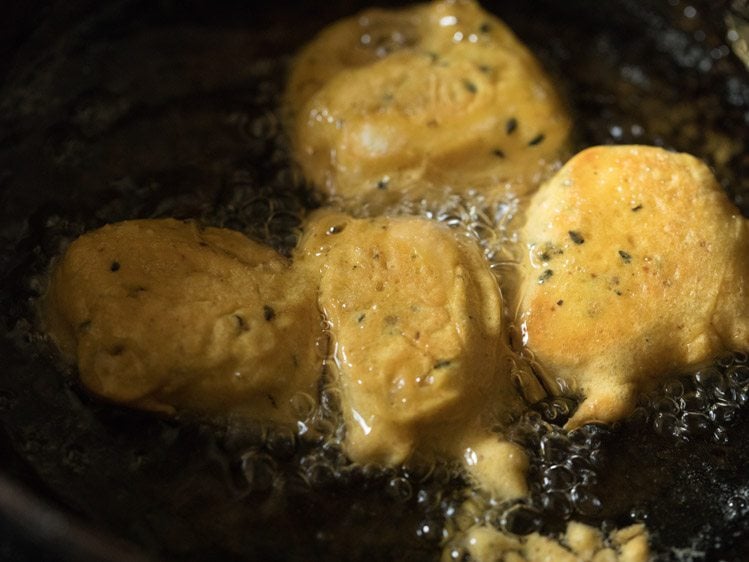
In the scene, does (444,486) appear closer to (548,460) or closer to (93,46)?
(548,460)

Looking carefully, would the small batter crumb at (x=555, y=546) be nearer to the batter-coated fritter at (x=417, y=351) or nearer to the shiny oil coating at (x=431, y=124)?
the batter-coated fritter at (x=417, y=351)

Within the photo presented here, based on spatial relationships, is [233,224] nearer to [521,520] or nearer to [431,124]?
[431,124]

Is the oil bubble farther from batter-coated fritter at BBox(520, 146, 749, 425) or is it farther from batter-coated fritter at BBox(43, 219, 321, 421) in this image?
batter-coated fritter at BBox(43, 219, 321, 421)

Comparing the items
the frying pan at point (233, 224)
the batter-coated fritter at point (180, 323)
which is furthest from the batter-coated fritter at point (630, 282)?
the batter-coated fritter at point (180, 323)

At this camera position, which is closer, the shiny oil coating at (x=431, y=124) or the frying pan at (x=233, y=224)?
the frying pan at (x=233, y=224)

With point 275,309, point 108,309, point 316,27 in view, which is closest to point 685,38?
point 316,27

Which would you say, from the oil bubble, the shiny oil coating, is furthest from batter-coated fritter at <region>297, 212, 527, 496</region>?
the shiny oil coating
